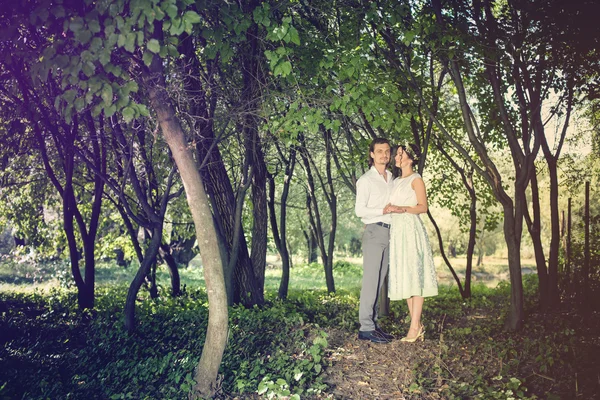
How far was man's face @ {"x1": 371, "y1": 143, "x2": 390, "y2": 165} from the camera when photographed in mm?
6070

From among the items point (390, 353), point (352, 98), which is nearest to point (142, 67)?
point (352, 98)

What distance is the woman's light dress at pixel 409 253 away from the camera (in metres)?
5.91

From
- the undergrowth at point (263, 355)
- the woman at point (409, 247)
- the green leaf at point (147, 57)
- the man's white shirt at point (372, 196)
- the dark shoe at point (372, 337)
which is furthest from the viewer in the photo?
the dark shoe at point (372, 337)

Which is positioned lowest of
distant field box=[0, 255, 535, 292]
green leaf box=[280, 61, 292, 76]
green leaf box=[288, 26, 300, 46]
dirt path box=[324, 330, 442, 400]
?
distant field box=[0, 255, 535, 292]

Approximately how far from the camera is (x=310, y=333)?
6516mm

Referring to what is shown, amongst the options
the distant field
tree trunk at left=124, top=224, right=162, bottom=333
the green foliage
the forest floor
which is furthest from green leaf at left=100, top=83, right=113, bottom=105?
the distant field

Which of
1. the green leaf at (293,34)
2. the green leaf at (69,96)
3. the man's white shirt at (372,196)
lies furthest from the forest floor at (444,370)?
the green leaf at (69,96)

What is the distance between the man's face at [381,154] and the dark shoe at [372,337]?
207 cm

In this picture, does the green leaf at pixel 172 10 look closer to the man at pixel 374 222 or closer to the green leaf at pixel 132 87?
the green leaf at pixel 132 87

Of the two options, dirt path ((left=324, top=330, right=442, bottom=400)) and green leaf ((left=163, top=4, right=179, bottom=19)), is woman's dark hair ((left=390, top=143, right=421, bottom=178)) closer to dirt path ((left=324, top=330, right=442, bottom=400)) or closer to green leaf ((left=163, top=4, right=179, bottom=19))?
dirt path ((left=324, top=330, right=442, bottom=400))

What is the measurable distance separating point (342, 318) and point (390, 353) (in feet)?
7.86

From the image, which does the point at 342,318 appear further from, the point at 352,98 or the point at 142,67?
the point at 142,67

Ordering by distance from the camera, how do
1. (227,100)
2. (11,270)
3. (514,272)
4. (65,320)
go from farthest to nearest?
(11,270), (65,320), (227,100), (514,272)

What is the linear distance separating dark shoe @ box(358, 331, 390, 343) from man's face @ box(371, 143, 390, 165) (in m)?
2.07
